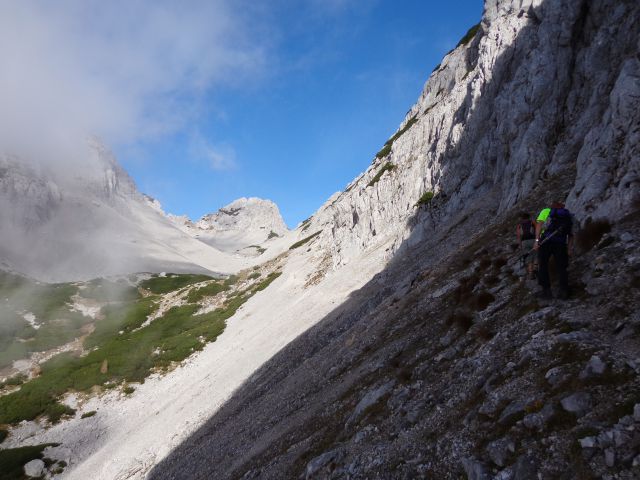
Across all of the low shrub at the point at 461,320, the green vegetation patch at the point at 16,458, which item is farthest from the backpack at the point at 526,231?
the green vegetation patch at the point at 16,458

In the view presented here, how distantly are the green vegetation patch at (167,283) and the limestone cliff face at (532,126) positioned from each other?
8144 centimetres

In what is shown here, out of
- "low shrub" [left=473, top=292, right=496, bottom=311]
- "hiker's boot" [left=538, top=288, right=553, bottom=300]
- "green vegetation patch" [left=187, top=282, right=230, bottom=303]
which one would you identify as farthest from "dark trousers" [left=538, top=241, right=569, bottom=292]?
"green vegetation patch" [left=187, top=282, right=230, bottom=303]

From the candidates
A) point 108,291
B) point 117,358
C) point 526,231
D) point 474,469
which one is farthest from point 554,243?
point 108,291

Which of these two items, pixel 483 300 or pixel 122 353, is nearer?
pixel 483 300

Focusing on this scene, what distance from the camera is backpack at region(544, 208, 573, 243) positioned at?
13.3m

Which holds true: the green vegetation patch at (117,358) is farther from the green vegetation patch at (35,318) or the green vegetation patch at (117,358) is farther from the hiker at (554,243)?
the hiker at (554,243)

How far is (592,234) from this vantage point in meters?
14.5

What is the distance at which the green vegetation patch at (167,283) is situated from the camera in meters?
126

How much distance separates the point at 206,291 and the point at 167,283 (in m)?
37.1

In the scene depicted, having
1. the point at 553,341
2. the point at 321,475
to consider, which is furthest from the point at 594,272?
the point at 321,475

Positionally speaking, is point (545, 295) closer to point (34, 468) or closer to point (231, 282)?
point (34, 468)

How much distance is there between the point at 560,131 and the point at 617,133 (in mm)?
16946

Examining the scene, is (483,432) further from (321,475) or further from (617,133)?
(617,133)

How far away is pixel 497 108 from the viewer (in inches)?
1651
